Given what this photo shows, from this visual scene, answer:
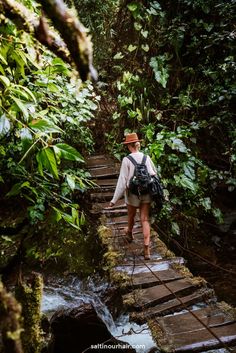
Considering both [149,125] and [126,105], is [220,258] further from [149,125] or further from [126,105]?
[126,105]

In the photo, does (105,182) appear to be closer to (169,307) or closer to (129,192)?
(129,192)

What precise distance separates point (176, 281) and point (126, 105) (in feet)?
17.6

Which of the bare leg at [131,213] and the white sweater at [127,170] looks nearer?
the white sweater at [127,170]

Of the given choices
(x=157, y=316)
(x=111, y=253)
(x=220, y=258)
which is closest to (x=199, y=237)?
(x=220, y=258)

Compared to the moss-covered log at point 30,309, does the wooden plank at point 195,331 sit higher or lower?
lower

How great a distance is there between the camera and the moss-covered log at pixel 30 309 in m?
1.85

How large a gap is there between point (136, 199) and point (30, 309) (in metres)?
3.18

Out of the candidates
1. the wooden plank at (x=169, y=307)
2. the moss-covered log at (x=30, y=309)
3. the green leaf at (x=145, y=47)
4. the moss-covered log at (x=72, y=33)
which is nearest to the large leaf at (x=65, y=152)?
the moss-covered log at (x=30, y=309)

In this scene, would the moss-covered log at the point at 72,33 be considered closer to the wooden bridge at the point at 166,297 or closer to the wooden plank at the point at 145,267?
the wooden bridge at the point at 166,297

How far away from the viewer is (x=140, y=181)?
4703 mm

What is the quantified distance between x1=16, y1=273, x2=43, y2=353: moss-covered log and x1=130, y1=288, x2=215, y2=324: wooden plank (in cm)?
187

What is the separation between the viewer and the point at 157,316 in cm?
358

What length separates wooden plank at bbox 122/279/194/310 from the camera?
3.77 metres

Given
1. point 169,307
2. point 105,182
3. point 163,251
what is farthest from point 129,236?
point 105,182
